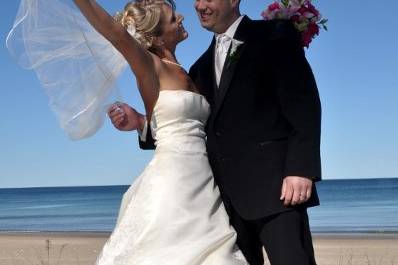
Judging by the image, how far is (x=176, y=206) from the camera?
4254 millimetres

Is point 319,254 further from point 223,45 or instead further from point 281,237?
point 281,237

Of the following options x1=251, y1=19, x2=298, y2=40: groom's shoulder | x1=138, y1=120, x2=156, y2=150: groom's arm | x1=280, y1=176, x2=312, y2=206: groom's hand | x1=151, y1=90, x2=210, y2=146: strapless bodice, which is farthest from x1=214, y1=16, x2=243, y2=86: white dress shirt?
x1=280, y1=176, x2=312, y2=206: groom's hand

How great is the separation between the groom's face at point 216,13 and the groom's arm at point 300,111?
0.47 m

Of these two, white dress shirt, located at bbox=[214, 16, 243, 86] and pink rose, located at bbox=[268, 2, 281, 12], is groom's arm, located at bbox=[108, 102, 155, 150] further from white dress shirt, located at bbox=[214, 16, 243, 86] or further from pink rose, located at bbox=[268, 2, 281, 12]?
pink rose, located at bbox=[268, 2, 281, 12]

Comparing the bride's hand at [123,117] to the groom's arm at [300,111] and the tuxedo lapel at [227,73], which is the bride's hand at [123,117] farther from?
the groom's arm at [300,111]

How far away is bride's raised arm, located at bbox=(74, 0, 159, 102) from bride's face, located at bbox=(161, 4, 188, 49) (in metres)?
0.27

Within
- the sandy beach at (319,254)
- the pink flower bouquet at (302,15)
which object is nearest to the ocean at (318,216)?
the sandy beach at (319,254)

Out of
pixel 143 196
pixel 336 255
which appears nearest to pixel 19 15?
pixel 143 196

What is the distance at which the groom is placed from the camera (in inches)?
163

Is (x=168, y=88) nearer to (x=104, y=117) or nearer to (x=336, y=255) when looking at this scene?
(x=104, y=117)

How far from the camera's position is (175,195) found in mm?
4277

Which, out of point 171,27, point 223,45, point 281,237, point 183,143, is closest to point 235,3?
point 223,45

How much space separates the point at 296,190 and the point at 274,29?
3.09 feet

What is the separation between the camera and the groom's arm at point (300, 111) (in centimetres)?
413
